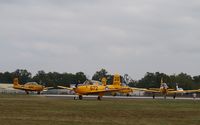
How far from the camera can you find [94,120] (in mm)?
22734

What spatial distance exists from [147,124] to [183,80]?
18079 cm

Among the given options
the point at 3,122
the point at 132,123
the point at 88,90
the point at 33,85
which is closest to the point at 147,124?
the point at 132,123

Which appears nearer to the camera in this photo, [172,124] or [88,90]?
[172,124]

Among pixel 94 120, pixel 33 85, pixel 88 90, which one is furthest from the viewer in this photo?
pixel 33 85

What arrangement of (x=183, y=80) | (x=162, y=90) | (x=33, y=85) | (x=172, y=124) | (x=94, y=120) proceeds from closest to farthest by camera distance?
(x=172, y=124), (x=94, y=120), (x=162, y=90), (x=33, y=85), (x=183, y=80)

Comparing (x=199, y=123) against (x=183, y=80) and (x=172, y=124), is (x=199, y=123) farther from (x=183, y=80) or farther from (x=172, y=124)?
(x=183, y=80)

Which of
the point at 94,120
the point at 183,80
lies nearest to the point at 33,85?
the point at 94,120

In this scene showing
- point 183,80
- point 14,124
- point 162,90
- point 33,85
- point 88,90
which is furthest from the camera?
point 183,80

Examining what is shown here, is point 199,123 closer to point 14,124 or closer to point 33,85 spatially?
point 14,124

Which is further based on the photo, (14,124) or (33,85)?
(33,85)

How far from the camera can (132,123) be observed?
21422 millimetres

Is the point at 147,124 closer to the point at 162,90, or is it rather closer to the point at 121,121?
the point at 121,121

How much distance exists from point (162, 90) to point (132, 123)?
6336 cm

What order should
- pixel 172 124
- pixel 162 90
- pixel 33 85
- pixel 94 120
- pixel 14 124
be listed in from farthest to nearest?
pixel 33 85 → pixel 162 90 → pixel 94 120 → pixel 172 124 → pixel 14 124
